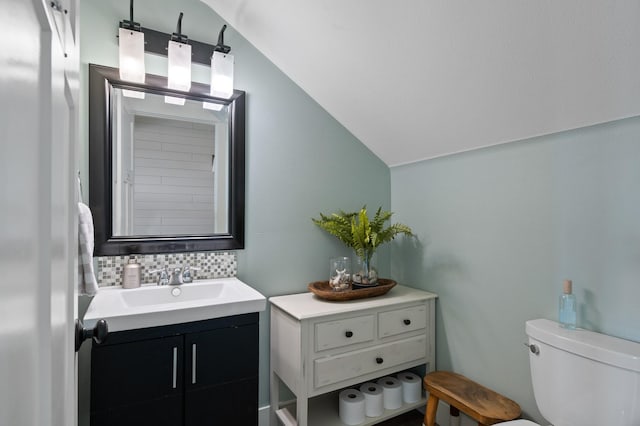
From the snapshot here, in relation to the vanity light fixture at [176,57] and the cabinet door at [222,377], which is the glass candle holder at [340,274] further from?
the vanity light fixture at [176,57]

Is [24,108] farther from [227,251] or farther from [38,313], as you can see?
[227,251]

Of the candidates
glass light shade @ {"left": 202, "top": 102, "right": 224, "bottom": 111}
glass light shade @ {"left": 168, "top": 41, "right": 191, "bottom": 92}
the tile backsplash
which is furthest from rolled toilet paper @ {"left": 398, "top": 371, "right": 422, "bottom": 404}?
glass light shade @ {"left": 168, "top": 41, "right": 191, "bottom": 92}

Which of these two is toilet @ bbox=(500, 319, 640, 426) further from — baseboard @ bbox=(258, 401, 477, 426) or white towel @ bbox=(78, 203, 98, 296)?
white towel @ bbox=(78, 203, 98, 296)

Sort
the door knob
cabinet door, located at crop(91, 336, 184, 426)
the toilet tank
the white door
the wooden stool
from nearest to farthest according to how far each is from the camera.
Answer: the white door, the door knob, the toilet tank, cabinet door, located at crop(91, 336, 184, 426), the wooden stool

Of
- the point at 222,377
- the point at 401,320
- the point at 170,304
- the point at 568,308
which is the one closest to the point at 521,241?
the point at 568,308

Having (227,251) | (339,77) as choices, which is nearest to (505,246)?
(339,77)

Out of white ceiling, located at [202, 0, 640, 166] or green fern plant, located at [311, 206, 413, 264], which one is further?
green fern plant, located at [311, 206, 413, 264]

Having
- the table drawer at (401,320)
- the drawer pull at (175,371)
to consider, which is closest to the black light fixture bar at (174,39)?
the drawer pull at (175,371)

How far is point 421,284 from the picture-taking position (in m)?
2.19

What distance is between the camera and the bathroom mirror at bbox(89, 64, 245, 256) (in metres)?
1.59

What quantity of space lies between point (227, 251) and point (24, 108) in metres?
1.58

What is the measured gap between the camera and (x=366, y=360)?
1.78 meters

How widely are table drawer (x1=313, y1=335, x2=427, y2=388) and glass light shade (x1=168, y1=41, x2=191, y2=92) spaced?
61.3 inches

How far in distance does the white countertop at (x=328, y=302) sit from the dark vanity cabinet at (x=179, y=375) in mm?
273
